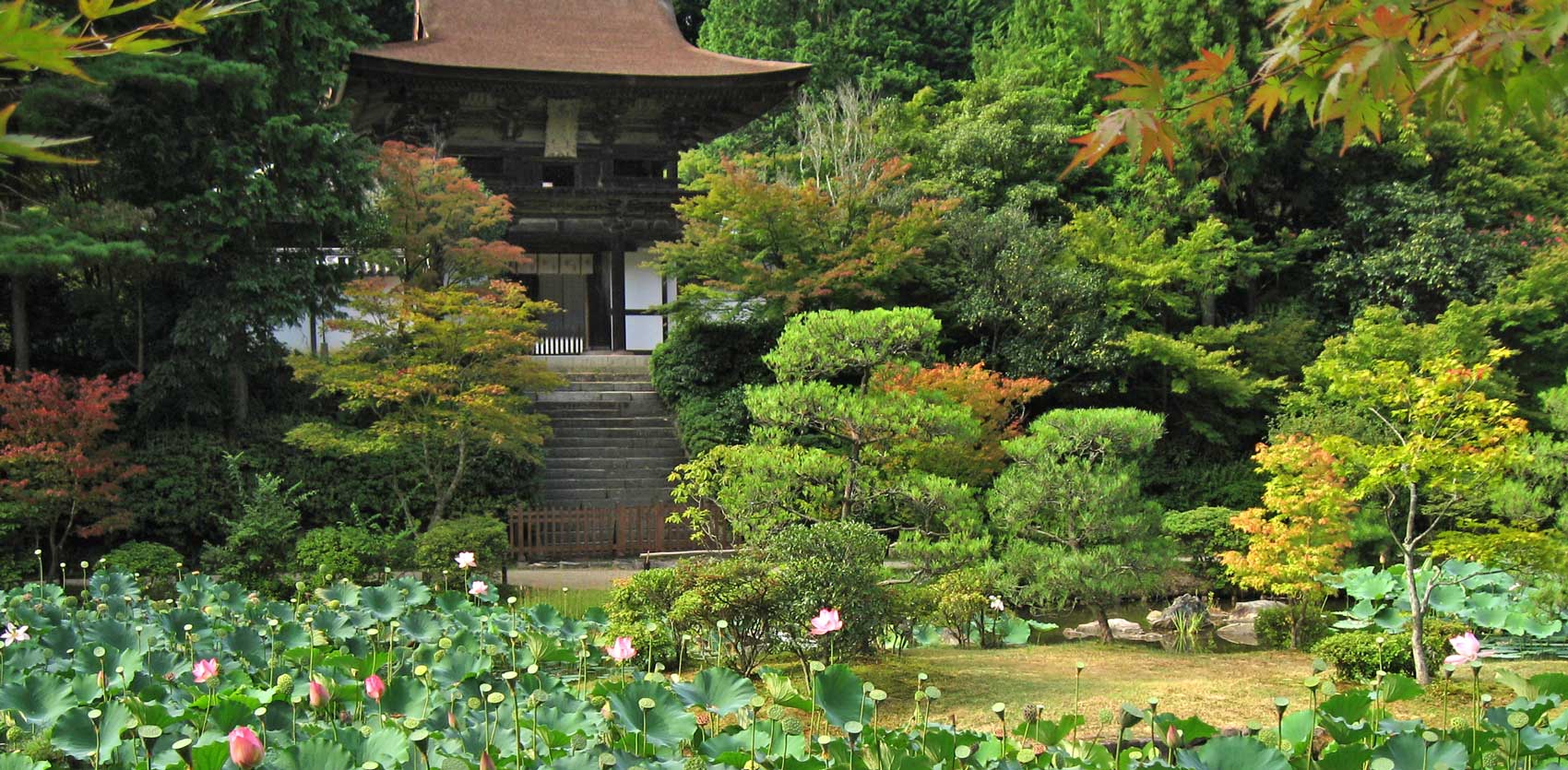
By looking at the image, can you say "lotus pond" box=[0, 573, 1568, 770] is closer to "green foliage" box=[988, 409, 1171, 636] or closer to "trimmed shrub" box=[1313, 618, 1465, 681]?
"trimmed shrub" box=[1313, 618, 1465, 681]

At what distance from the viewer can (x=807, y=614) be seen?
6520mm

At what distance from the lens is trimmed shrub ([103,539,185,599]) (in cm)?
1053

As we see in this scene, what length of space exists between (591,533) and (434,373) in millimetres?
2976

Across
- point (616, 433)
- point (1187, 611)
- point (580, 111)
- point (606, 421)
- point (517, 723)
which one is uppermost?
point (580, 111)

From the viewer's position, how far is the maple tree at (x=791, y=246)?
51.7ft

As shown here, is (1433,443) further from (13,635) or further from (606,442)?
(606,442)

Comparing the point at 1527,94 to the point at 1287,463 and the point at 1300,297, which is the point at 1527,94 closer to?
the point at 1287,463

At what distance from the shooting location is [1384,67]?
243 centimetres

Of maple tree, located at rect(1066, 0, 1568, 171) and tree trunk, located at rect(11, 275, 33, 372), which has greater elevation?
maple tree, located at rect(1066, 0, 1568, 171)

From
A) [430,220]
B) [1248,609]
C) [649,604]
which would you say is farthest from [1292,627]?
[430,220]

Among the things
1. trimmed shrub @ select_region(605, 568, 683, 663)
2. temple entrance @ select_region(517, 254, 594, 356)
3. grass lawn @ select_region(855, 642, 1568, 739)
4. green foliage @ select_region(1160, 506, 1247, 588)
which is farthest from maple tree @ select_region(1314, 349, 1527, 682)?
temple entrance @ select_region(517, 254, 594, 356)

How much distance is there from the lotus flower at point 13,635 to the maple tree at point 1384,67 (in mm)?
4809

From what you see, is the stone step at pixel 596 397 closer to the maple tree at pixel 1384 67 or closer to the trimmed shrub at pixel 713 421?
the trimmed shrub at pixel 713 421

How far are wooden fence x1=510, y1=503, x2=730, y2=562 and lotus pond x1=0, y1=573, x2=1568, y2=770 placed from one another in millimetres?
9014
